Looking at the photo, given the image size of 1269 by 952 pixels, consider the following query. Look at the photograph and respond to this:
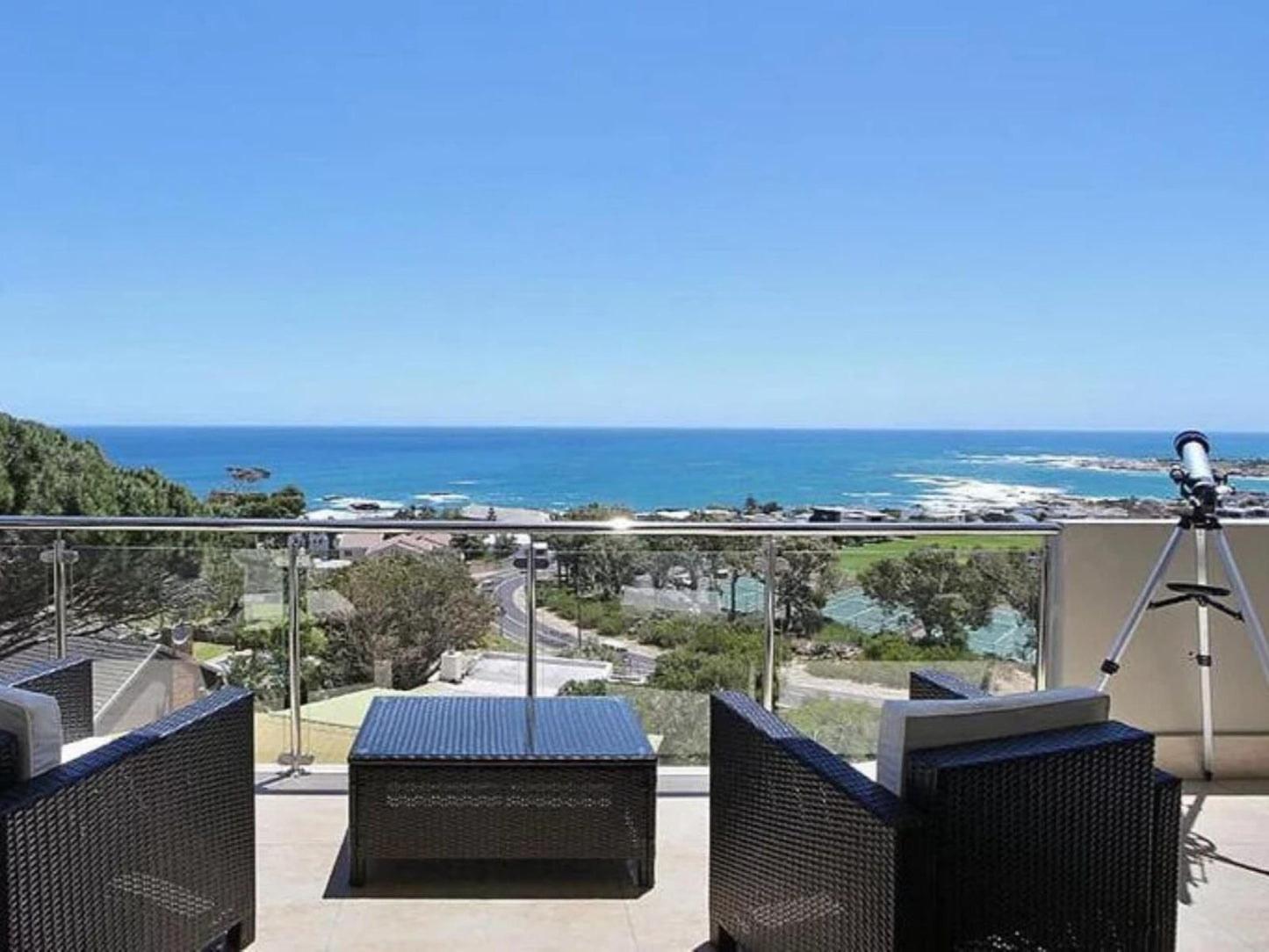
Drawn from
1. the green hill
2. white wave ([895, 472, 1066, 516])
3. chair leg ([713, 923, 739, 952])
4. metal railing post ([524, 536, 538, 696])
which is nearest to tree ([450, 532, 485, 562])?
metal railing post ([524, 536, 538, 696])

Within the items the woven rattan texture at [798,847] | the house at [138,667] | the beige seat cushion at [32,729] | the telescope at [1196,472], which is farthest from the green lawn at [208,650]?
the telescope at [1196,472]

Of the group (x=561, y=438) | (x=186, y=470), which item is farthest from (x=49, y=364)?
(x=561, y=438)

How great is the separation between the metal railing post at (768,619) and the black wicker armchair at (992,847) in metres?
1.96

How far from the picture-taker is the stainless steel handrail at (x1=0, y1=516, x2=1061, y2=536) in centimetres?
407

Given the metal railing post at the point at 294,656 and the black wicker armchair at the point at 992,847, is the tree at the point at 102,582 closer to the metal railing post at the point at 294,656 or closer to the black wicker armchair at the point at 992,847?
the metal railing post at the point at 294,656

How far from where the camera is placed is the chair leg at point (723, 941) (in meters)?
2.72

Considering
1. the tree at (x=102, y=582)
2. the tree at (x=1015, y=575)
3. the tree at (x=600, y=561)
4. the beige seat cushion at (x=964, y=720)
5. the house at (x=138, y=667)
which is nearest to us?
the beige seat cushion at (x=964, y=720)

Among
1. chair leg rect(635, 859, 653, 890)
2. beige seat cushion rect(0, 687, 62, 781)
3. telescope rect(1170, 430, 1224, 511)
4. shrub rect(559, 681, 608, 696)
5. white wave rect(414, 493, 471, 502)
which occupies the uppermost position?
telescope rect(1170, 430, 1224, 511)

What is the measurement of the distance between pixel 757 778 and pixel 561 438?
2465 inches

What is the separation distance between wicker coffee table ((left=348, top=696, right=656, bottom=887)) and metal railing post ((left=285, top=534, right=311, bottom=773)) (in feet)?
3.71

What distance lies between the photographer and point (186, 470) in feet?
149

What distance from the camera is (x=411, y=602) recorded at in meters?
4.14

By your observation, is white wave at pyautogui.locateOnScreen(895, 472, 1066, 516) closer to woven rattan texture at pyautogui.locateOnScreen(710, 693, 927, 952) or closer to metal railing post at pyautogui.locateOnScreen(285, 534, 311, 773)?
metal railing post at pyautogui.locateOnScreen(285, 534, 311, 773)

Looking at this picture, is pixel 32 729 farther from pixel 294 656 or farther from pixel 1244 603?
pixel 1244 603
